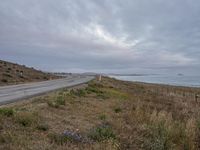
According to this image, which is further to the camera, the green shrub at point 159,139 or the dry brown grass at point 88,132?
the green shrub at point 159,139

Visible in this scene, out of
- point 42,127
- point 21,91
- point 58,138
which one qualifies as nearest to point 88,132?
point 42,127

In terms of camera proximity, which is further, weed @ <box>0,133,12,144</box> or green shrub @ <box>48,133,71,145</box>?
green shrub @ <box>48,133,71,145</box>

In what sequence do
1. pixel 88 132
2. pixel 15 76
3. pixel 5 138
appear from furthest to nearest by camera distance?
pixel 15 76 → pixel 88 132 → pixel 5 138

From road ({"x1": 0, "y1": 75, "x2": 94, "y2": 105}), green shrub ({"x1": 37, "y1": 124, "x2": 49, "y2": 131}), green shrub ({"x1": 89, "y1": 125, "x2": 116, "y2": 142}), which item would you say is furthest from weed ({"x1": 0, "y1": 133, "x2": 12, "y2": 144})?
road ({"x1": 0, "y1": 75, "x2": 94, "y2": 105})

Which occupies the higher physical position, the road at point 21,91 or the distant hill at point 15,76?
the distant hill at point 15,76

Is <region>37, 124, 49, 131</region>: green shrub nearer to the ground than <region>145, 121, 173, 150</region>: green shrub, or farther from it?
farther from it

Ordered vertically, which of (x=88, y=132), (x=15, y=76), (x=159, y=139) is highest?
(x=15, y=76)

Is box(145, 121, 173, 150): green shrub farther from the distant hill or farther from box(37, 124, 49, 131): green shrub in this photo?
the distant hill

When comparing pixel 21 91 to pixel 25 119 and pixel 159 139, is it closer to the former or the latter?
pixel 25 119

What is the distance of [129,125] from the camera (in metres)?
12.9

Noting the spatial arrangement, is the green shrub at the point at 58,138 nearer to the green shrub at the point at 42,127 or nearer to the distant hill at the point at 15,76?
the green shrub at the point at 42,127

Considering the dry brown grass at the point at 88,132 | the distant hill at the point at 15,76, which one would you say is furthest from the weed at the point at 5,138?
the distant hill at the point at 15,76

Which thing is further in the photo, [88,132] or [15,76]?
[15,76]

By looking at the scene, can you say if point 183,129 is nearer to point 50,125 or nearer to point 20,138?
point 50,125
